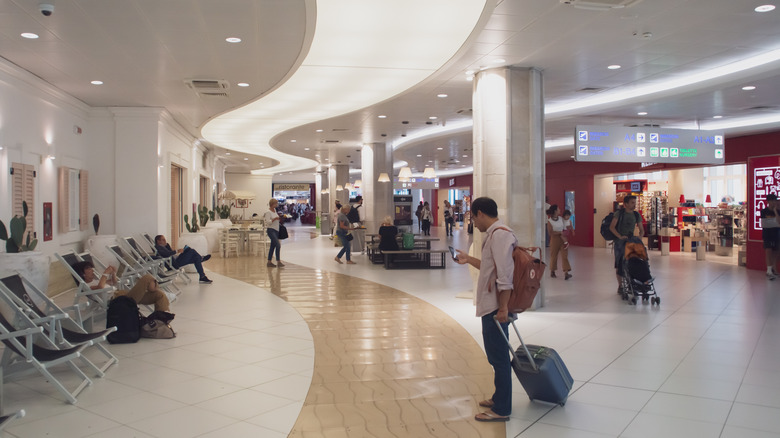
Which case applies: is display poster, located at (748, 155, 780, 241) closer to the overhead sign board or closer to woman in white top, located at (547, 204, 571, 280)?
the overhead sign board

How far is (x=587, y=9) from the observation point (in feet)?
16.9

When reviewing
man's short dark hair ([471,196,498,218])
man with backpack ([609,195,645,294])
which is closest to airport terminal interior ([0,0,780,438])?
man with backpack ([609,195,645,294])

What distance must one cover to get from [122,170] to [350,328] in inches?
261

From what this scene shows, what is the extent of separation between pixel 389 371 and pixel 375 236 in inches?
378

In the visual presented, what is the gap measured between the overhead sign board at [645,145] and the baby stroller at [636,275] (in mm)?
1519

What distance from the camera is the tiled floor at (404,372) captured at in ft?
11.3

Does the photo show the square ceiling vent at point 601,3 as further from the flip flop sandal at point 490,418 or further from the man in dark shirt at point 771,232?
the man in dark shirt at point 771,232

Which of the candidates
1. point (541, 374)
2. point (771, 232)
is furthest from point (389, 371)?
point (771, 232)

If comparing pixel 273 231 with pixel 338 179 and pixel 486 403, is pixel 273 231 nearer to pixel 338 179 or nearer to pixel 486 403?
pixel 486 403

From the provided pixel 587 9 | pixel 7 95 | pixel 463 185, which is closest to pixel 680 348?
pixel 587 9

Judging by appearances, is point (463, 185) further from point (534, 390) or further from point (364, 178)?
point (534, 390)

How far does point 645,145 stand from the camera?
347 inches

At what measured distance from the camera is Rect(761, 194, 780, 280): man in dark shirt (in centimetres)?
1061

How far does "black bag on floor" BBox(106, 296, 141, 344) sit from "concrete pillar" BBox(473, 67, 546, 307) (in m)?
4.26
